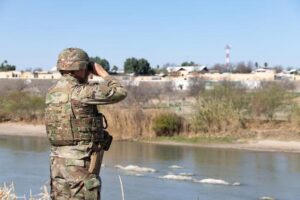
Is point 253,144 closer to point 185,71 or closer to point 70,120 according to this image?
point 70,120

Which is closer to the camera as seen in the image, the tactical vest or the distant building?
the tactical vest

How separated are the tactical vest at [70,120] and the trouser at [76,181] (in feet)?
0.47

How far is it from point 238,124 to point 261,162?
374 inches

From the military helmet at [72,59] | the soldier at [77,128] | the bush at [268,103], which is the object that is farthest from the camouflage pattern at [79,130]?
the bush at [268,103]

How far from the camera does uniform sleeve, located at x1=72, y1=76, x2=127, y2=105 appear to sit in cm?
438

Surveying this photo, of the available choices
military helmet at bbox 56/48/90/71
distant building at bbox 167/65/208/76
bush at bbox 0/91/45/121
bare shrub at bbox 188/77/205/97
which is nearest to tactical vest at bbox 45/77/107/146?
military helmet at bbox 56/48/90/71

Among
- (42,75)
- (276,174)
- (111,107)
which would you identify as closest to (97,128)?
(276,174)

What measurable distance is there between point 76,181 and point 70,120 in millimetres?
414

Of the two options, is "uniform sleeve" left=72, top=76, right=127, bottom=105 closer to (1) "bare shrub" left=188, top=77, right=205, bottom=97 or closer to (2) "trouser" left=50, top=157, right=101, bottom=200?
(2) "trouser" left=50, top=157, right=101, bottom=200

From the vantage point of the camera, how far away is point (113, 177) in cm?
2011

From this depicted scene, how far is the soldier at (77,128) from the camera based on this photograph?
4426 mm

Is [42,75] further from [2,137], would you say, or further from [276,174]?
[276,174]

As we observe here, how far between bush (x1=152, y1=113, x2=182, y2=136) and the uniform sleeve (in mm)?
30373

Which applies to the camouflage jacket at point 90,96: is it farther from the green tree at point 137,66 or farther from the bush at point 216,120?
the green tree at point 137,66
